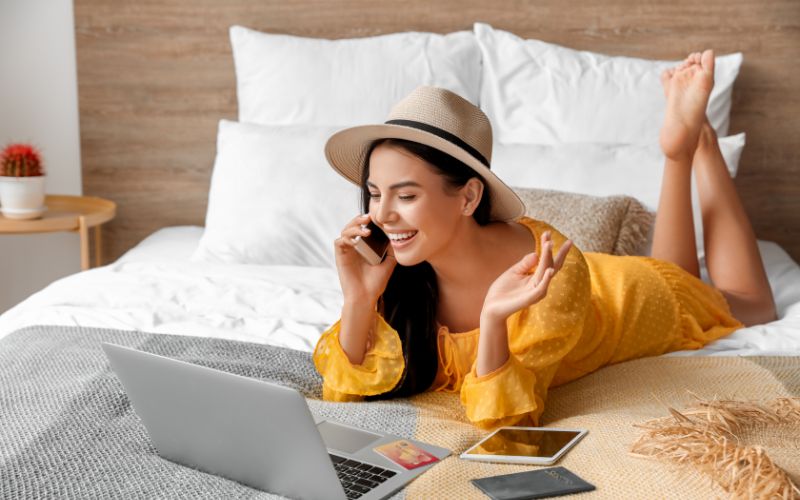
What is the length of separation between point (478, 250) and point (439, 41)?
55.3 inches

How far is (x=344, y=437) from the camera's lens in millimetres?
1301

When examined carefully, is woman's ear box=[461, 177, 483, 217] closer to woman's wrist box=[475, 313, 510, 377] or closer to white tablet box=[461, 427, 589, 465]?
woman's wrist box=[475, 313, 510, 377]

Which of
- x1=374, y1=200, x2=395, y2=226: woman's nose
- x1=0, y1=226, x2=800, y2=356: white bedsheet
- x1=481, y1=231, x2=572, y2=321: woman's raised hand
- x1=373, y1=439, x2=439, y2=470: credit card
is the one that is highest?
x1=374, y1=200, x2=395, y2=226: woman's nose

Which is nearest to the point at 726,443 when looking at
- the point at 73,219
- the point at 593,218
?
the point at 593,218

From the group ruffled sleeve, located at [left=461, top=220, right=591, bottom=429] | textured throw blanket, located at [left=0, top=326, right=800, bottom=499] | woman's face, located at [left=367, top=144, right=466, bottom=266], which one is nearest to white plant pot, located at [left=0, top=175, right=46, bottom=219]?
textured throw blanket, located at [left=0, top=326, right=800, bottom=499]

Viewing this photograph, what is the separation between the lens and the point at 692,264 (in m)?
2.20

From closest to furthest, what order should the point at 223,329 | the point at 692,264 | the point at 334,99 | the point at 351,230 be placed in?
the point at 351,230, the point at 223,329, the point at 692,264, the point at 334,99

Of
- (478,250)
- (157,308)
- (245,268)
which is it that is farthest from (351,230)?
(245,268)

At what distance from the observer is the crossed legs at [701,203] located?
2.14m

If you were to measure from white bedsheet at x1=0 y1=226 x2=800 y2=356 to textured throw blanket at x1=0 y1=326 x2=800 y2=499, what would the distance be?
100 millimetres

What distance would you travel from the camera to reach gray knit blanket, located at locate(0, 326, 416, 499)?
1133 millimetres

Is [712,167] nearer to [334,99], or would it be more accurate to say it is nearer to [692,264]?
[692,264]

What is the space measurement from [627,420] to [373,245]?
0.50 metres

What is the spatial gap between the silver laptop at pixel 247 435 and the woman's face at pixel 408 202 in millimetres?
320
